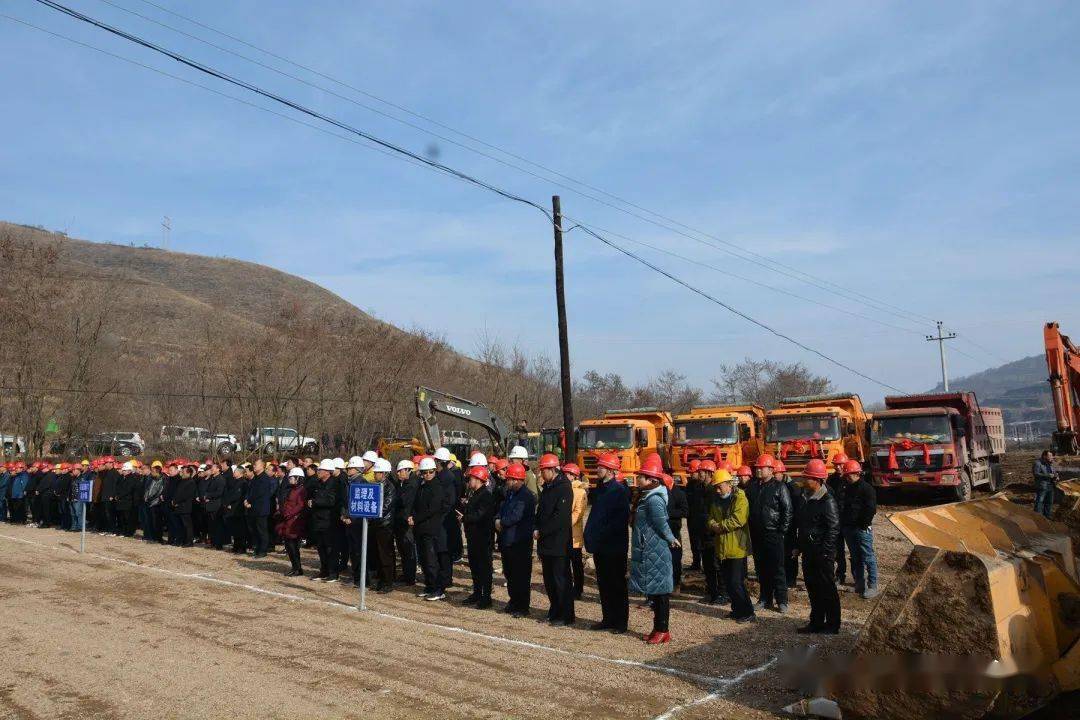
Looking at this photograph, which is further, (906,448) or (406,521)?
(906,448)

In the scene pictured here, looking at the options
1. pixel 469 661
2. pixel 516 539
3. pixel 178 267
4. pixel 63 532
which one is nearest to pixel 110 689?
pixel 469 661

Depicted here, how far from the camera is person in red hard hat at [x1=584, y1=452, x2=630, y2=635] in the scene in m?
8.76

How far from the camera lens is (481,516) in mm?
10227

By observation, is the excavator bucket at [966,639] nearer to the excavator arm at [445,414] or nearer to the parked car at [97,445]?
the excavator arm at [445,414]

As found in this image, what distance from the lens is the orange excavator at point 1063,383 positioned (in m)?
22.8

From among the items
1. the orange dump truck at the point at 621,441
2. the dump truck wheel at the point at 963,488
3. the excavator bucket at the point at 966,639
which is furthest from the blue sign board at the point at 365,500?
the dump truck wheel at the point at 963,488

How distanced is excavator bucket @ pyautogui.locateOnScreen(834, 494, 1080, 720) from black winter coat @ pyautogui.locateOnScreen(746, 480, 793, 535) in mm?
3531

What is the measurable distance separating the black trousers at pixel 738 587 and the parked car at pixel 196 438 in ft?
103

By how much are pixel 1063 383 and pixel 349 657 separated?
23.1 m

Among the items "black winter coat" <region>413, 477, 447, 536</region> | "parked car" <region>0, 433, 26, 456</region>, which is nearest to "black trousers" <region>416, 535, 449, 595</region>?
"black winter coat" <region>413, 477, 447, 536</region>

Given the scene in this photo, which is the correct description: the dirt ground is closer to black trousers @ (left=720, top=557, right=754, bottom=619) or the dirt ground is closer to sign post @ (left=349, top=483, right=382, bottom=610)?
black trousers @ (left=720, top=557, right=754, bottom=619)

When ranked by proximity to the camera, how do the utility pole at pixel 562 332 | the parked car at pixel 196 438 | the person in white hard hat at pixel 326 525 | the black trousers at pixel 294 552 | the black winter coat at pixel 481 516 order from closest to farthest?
the black winter coat at pixel 481 516
the person in white hard hat at pixel 326 525
the black trousers at pixel 294 552
the utility pole at pixel 562 332
the parked car at pixel 196 438

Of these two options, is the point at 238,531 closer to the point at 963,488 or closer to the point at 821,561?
the point at 821,561

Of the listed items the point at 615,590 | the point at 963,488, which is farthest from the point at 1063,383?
the point at 615,590
